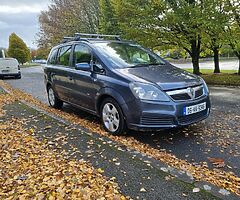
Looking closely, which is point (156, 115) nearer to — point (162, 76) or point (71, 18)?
point (162, 76)

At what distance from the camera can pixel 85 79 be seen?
17.3 feet

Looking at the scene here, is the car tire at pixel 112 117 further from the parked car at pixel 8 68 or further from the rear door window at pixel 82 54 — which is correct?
the parked car at pixel 8 68

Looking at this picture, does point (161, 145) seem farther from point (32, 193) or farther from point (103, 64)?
point (32, 193)

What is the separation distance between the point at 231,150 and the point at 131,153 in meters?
1.57

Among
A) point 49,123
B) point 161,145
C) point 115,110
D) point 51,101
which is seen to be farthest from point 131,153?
point 51,101

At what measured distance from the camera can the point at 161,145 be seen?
4.33 metres

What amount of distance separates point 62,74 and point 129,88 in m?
2.59

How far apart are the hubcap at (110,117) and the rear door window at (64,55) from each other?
6.44 ft

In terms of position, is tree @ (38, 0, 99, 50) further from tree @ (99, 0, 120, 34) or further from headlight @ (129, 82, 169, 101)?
headlight @ (129, 82, 169, 101)

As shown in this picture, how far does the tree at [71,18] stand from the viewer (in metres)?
25.2

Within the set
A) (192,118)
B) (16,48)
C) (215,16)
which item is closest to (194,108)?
(192,118)

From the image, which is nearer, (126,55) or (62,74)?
(126,55)

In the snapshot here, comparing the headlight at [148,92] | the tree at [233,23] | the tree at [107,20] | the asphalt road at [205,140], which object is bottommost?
the asphalt road at [205,140]

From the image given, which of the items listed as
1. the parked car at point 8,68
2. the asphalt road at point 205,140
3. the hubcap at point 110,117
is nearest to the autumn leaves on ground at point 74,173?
the asphalt road at point 205,140
